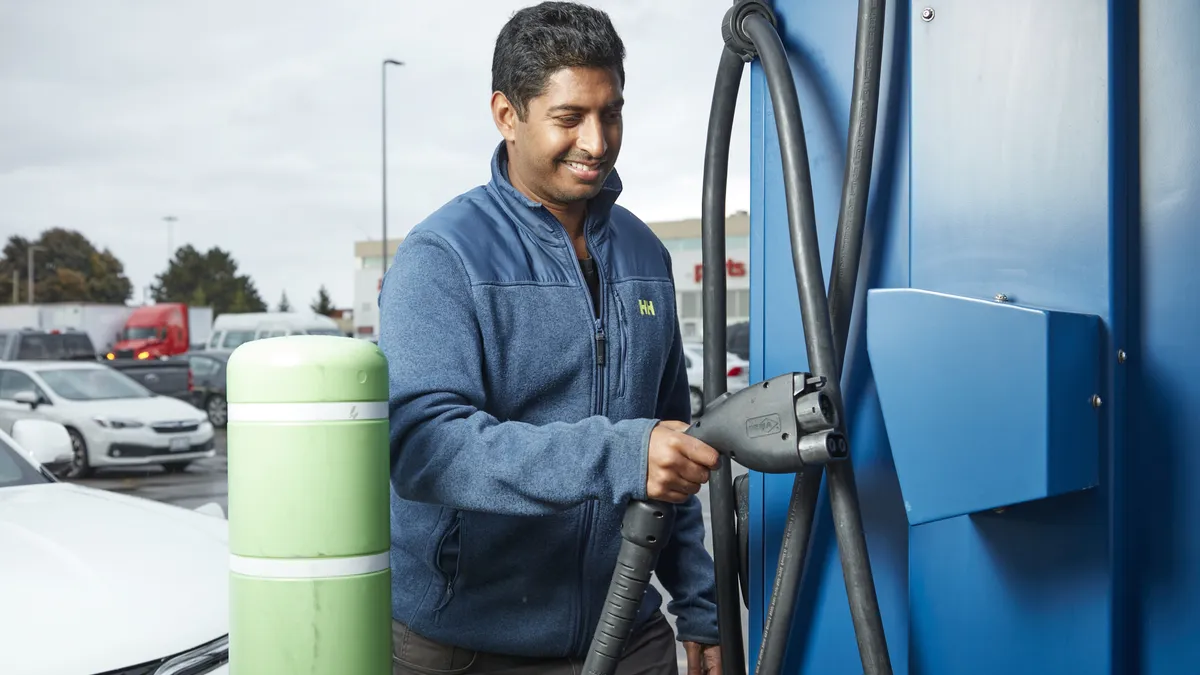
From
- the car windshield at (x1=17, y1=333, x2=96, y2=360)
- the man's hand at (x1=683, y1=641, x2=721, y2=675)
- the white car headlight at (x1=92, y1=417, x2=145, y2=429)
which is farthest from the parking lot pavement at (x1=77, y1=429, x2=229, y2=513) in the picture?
the man's hand at (x1=683, y1=641, x2=721, y2=675)

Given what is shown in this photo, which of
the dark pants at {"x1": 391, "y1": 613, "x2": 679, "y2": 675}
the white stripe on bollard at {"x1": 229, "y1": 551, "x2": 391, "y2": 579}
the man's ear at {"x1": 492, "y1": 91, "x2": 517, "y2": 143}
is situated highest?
the man's ear at {"x1": 492, "y1": 91, "x2": 517, "y2": 143}

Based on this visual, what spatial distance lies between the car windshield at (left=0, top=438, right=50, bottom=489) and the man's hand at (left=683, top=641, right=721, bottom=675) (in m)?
3.09

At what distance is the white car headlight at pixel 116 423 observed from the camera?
11680 millimetres

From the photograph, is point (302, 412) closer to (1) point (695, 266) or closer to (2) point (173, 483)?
(2) point (173, 483)

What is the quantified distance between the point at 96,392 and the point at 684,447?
12.1m

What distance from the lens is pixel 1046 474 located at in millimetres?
1139

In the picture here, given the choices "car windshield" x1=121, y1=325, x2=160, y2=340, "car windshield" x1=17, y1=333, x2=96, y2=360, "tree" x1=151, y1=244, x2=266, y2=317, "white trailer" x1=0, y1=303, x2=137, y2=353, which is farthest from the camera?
"tree" x1=151, y1=244, x2=266, y2=317

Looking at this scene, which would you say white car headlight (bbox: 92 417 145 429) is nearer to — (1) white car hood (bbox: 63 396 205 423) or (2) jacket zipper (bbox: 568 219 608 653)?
(1) white car hood (bbox: 63 396 205 423)

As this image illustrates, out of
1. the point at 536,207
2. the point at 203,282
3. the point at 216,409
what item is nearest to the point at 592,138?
the point at 536,207

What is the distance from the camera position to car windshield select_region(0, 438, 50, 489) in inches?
167

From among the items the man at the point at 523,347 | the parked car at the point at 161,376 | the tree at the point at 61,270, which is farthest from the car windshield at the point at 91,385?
the tree at the point at 61,270

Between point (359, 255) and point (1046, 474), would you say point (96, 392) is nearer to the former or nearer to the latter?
point (1046, 474)

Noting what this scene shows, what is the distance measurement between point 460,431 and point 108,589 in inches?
80.8

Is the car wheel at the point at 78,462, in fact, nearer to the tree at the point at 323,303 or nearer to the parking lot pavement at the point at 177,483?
the parking lot pavement at the point at 177,483
